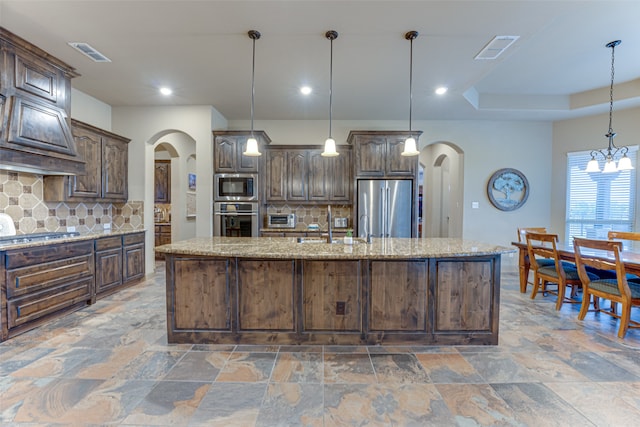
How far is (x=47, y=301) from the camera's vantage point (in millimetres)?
2924

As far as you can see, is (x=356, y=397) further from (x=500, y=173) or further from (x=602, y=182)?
(x=602, y=182)

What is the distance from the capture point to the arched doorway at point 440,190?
6.18 metres

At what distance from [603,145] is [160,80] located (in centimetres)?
704

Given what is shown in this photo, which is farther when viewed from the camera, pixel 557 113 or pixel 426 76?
pixel 557 113

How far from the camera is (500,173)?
17.8 ft

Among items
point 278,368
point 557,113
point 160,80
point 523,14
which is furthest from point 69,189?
point 557,113

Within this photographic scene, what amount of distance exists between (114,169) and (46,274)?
6.48ft

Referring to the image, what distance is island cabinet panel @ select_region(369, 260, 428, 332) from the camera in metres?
2.52

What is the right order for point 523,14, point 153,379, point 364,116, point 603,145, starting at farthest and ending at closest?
point 364,116
point 603,145
point 523,14
point 153,379

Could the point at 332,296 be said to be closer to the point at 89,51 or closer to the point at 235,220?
the point at 235,220

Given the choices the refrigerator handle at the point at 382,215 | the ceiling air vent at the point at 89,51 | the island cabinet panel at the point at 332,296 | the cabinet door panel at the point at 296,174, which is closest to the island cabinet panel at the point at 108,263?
the ceiling air vent at the point at 89,51

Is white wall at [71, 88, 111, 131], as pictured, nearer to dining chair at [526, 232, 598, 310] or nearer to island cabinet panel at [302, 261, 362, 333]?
island cabinet panel at [302, 261, 362, 333]

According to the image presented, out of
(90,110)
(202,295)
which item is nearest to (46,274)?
(202,295)

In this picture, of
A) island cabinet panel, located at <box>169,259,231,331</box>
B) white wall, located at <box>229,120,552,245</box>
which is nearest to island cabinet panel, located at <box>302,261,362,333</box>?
island cabinet panel, located at <box>169,259,231,331</box>
